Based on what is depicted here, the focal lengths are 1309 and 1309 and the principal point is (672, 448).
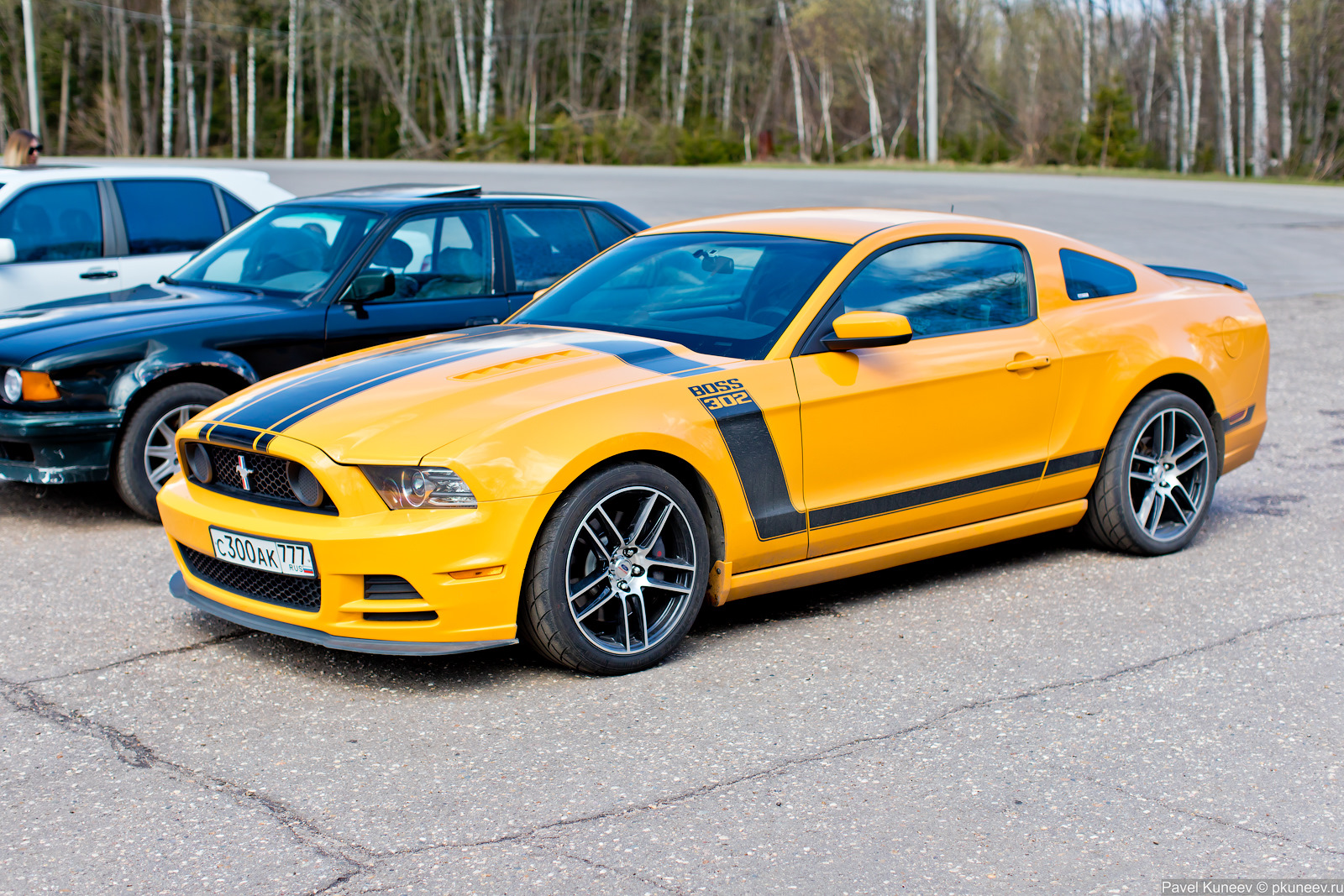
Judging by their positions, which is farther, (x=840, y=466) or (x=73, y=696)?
(x=840, y=466)

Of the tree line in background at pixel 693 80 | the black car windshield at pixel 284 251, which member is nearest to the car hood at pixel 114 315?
the black car windshield at pixel 284 251

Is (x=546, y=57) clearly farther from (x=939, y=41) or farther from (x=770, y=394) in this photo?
(x=770, y=394)

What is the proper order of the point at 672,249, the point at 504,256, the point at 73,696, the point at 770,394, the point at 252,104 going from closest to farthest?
the point at 73,696
the point at 770,394
the point at 672,249
the point at 504,256
the point at 252,104

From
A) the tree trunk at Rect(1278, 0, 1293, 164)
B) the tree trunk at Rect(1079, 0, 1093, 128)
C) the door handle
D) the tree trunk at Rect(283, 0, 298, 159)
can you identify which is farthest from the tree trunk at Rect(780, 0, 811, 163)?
the door handle

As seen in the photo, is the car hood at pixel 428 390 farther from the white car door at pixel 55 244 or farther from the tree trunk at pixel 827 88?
the tree trunk at pixel 827 88

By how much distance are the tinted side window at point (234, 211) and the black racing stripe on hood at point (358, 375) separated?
14.4ft

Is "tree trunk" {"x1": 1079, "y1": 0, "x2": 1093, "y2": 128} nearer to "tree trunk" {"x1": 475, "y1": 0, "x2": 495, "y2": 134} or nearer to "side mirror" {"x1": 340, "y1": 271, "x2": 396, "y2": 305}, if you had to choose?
"tree trunk" {"x1": 475, "y1": 0, "x2": 495, "y2": 134}

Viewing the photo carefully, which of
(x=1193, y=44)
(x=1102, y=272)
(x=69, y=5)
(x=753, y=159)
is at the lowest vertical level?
(x=1102, y=272)

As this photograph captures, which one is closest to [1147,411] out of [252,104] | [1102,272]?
[1102,272]

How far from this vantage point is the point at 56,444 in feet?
19.9

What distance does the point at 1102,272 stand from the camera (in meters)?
5.72

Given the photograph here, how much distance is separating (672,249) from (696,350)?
2.73 ft

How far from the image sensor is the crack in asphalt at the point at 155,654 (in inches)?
169

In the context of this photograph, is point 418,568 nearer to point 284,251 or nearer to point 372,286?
point 372,286
